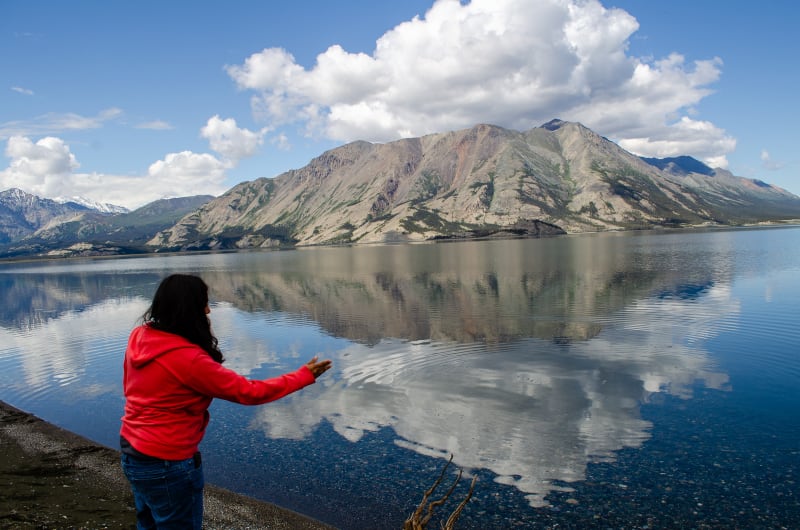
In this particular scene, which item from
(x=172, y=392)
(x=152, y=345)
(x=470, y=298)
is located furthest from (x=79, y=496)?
(x=470, y=298)

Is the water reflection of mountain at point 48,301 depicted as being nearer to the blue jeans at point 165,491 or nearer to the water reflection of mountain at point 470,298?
the water reflection of mountain at point 470,298

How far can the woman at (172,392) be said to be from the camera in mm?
7387

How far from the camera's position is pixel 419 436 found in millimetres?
24469

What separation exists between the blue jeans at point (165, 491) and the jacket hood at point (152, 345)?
1624 mm

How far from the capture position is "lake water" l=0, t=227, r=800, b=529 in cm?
1858

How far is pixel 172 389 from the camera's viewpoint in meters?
7.50

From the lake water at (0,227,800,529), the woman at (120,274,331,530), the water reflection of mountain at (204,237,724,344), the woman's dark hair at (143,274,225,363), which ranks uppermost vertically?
the woman's dark hair at (143,274,225,363)

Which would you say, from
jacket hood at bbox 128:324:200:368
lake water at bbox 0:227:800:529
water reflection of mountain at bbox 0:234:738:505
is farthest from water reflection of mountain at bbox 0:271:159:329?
jacket hood at bbox 128:324:200:368

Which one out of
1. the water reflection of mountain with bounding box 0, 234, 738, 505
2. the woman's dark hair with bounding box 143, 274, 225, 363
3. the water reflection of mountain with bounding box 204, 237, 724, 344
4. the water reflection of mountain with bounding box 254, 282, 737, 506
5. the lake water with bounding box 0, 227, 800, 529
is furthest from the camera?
the water reflection of mountain with bounding box 204, 237, 724, 344

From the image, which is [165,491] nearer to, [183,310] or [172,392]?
[172,392]

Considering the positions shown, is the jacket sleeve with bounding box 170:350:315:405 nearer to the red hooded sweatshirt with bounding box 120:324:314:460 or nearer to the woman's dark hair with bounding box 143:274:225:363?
the red hooded sweatshirt with bounding box 120:324:314:460

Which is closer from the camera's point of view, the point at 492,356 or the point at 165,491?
the point at 165,491

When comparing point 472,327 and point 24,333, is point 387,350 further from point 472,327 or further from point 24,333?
point 24,333

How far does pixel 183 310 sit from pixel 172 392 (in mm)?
1265
